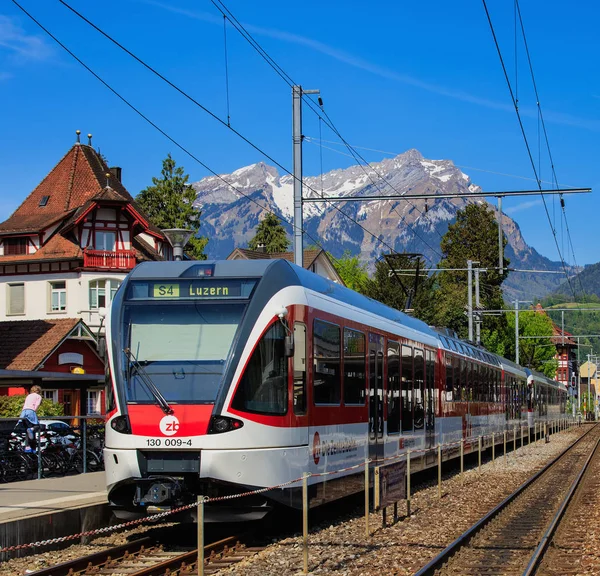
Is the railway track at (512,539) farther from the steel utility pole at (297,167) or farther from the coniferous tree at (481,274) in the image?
the coniferous tree at (481,274)

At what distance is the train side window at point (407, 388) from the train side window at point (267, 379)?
6.85 meters

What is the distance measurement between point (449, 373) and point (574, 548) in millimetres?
12167

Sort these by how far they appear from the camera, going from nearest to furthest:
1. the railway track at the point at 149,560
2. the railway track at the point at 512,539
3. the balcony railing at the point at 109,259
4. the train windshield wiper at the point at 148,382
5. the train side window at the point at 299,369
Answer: the railway track at the point at 149,560 → the railway track at the point at 512,539 → the train windshield wiper at the point at 148,382 → the train side window at the point at 299,369 → the balcony railing at the point at 109,259

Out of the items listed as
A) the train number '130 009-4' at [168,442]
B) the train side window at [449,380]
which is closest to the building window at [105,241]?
the train side window at [449,380]

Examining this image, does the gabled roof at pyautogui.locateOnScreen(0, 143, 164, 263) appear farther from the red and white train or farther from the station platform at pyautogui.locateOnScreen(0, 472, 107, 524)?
the red and white train

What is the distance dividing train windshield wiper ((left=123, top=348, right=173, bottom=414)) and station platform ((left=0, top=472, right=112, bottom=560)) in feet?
6.22

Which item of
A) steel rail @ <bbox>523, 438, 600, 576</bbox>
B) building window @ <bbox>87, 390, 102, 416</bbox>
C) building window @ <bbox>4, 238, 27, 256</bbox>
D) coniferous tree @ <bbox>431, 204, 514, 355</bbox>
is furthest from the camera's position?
coniferous tree @ <bbox>431, 204, 514, 355</bbox>

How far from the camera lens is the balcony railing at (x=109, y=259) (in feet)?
161

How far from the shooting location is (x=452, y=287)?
8788 centimetres

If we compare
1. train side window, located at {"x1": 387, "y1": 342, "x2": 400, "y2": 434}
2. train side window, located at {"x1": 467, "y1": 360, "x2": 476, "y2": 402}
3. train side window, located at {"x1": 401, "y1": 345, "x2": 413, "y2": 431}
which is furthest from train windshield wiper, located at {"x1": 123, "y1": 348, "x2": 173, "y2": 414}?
train side window, located at {"x1": 467, "y1": 360, "x2": 476, "y2": 402}

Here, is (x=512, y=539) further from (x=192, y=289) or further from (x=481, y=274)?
(x=481, y=274)

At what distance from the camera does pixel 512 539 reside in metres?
14.2

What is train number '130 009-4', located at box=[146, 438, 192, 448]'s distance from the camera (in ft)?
40.6

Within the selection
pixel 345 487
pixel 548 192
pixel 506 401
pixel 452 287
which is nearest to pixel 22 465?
pixel 345 487
